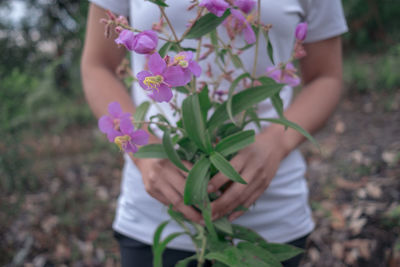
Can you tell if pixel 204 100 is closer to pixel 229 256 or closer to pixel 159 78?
pixel 159 78

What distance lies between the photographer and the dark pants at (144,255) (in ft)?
2.77

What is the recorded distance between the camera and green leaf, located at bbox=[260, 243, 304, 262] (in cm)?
65

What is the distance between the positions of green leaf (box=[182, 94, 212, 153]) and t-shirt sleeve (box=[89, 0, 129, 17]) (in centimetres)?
46

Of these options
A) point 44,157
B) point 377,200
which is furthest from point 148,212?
point 44,157

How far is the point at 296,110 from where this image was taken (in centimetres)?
84

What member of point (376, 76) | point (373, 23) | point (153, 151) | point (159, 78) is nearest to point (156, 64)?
point (159, 78)

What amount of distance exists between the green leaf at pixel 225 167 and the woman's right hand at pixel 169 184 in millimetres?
91

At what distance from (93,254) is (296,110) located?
5.08 ft

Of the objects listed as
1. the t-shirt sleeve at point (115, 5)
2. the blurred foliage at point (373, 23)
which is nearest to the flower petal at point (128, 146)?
the t-shirt sleeve at point (115, 5)

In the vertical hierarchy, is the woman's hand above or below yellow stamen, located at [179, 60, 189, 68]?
below

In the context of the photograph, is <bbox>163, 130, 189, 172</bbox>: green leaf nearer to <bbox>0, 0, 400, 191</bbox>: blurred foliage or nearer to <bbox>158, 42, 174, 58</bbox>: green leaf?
<bbox>158, 42, 174, 58</bbox>: green leaf

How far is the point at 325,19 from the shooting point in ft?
2.83

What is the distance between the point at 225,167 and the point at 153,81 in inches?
7.4

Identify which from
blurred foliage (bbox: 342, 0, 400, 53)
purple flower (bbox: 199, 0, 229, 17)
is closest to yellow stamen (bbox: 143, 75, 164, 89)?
purple flower (bbox: 199, 0, 229, 17)
